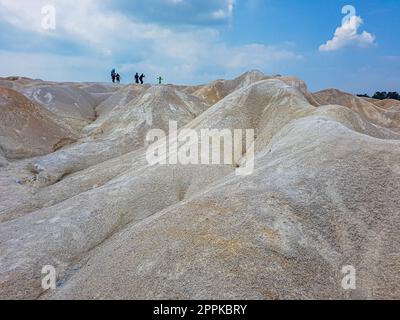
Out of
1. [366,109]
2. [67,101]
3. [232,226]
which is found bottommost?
[232,226]

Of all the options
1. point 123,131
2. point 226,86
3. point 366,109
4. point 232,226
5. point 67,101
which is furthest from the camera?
point 366,109

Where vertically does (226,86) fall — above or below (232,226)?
above

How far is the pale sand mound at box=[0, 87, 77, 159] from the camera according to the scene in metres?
25.6

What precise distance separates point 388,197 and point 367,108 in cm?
4675

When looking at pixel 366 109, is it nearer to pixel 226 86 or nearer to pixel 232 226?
pixel 226 86

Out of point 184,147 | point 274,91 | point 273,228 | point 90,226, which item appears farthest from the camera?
point 274,91

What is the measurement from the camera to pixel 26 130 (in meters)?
27.5

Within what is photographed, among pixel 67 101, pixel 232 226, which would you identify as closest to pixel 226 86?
pixel 67 101

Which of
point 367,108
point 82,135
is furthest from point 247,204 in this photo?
point 367,108

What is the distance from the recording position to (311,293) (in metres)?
7.40

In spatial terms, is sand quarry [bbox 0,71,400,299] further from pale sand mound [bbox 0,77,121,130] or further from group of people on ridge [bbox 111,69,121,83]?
group of people on ridge [bbox 111,69,121,83]

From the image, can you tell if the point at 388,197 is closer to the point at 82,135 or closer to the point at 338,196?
the point at 338,196

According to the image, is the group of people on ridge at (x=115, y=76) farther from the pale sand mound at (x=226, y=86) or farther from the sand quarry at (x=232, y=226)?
the sand quarry at (x=232, y=226)
